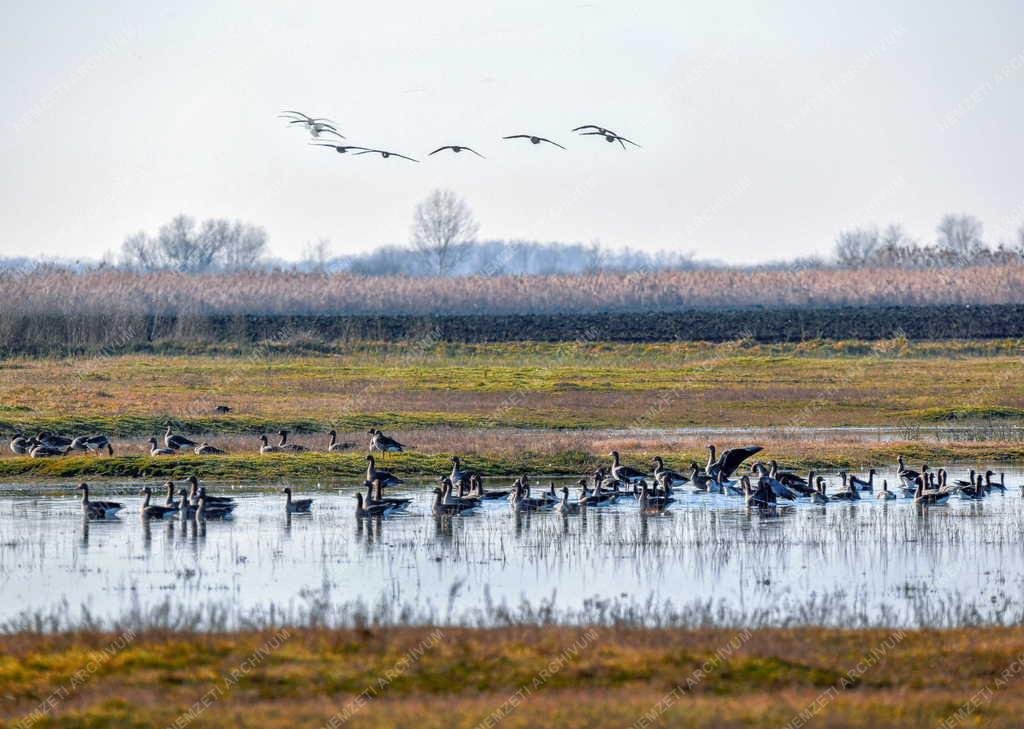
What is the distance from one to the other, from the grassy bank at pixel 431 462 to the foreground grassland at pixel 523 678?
1433 cm

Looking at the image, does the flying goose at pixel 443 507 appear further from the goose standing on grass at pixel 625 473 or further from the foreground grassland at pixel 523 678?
the foreground grassland at pixel 523 678

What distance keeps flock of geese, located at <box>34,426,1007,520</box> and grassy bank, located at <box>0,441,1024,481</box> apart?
1.12 meters

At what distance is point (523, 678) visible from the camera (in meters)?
11.3

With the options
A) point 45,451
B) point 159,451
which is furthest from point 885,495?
point 45,451

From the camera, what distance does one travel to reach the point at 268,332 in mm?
60156

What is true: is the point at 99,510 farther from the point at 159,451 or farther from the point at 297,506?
the point at 159,451

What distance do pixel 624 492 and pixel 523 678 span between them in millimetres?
12607

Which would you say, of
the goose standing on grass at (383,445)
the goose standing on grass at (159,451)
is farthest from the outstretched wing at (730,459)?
the goose standing on grass at (159,451)

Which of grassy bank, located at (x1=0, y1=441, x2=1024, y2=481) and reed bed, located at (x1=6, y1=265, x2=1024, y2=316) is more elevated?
reed bed, located at (x1=6, y1=265, x2=1024, y2=316)

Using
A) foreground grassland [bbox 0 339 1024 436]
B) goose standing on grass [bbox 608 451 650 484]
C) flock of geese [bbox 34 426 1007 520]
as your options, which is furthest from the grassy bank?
foreground grassland [bbox 0 339 1024 436]

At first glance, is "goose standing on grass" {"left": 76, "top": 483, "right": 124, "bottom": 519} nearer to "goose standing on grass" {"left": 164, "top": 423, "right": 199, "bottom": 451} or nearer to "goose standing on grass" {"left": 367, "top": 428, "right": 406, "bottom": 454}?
"goose standing on grass" {"left": 164, "top": 423, "right": 199, "bottom": 451}

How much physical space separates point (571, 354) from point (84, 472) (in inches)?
1278

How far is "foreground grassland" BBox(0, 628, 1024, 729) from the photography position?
10258 millimetres

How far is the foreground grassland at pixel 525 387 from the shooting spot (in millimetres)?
35375
